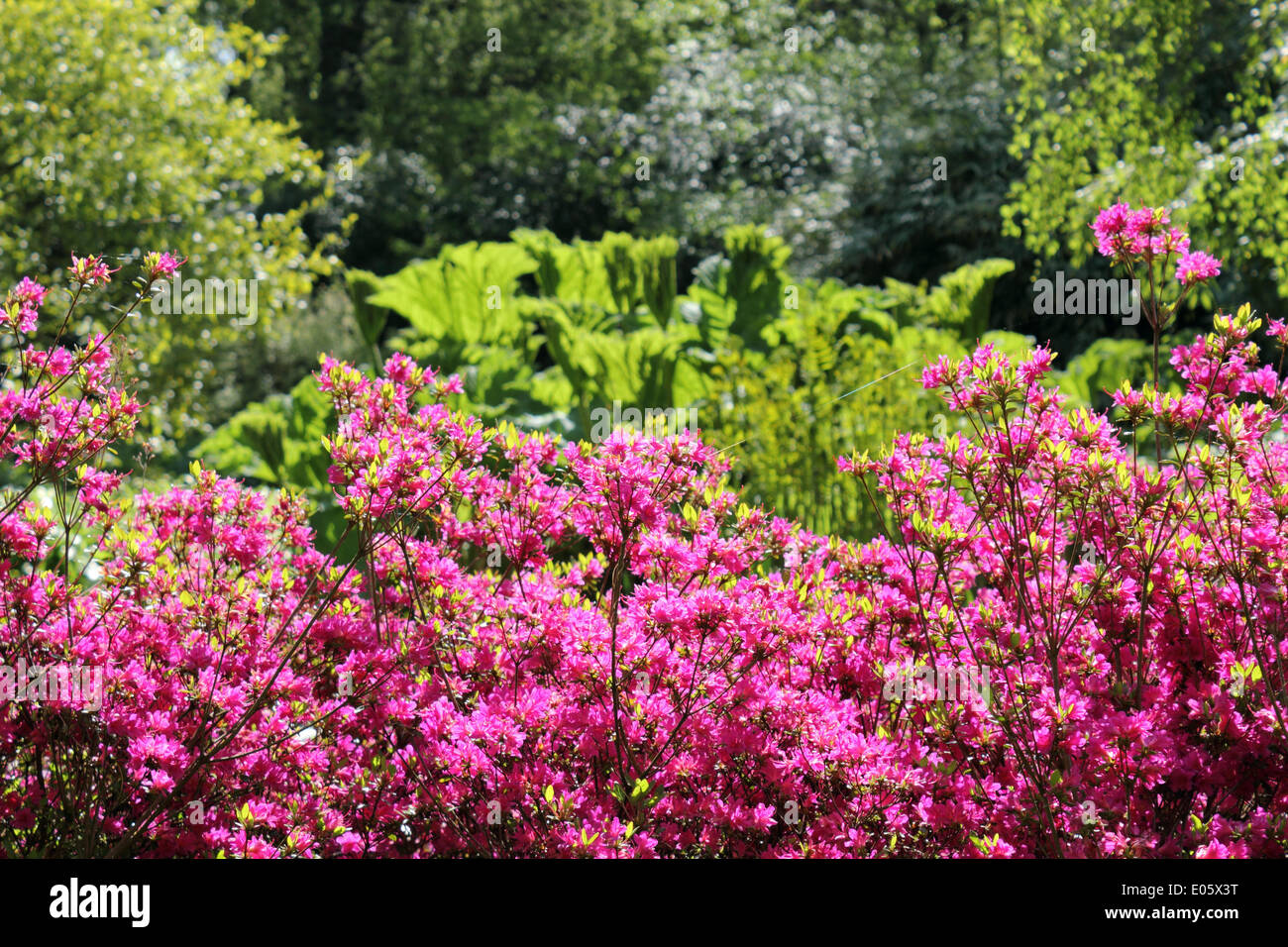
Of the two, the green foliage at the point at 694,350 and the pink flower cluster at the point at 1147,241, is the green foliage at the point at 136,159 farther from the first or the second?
the pink flower cluster at the point at 1147,241

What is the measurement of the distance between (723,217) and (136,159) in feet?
25.2

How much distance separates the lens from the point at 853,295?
6434 mm

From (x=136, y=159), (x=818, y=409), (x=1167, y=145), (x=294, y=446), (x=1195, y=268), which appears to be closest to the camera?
(x=1195, y=268)

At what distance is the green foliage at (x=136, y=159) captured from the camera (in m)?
7.80

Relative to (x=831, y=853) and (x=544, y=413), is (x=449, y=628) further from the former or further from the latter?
(x=544, y=413)

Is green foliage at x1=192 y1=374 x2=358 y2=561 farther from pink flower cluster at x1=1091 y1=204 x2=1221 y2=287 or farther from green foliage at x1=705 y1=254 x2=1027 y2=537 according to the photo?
pink flower cluster at x1=1091 y1=204 x2=1221 y2=287

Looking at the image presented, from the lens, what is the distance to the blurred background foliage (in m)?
5.72

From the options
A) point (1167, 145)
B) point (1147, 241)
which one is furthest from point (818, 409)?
point (1167, 145)

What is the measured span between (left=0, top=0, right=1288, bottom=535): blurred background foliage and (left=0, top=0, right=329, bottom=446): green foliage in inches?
1.0

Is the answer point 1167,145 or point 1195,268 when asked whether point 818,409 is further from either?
point 1167,145

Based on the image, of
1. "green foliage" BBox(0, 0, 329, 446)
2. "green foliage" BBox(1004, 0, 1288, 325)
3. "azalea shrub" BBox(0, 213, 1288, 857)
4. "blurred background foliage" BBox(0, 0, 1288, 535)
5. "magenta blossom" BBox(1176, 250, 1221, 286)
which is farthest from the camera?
"green foliage" BBox(0, 0, 329, 446)

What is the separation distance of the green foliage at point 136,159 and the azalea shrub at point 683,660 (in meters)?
5.67

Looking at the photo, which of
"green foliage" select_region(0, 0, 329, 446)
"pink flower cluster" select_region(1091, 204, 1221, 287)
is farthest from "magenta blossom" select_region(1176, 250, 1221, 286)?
"green foliage" select_region(0, 0, 329, 446)

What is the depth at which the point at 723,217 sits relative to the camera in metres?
14.0
